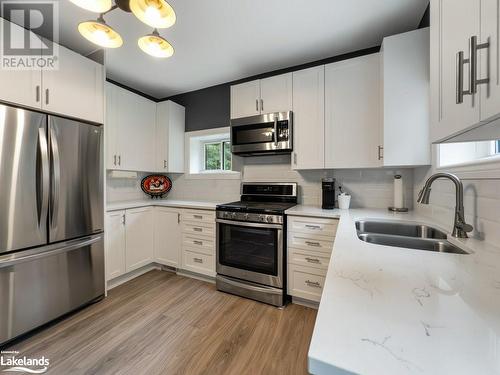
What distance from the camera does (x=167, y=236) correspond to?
278 centimetres

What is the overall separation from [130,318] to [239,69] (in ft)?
9.51

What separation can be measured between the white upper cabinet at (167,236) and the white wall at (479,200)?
8.42 feet

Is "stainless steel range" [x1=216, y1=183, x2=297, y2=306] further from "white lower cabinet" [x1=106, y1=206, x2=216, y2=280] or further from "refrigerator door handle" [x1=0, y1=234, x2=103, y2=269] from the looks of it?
"refrigerator door handle" [x1=0, y1=234, x2=103, y2=269]

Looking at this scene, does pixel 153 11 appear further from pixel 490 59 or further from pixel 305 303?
pixel 305 303

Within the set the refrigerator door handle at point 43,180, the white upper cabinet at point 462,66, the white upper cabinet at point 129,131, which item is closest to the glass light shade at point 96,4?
the refrigerator door handle at point 43,180

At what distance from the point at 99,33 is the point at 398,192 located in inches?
105

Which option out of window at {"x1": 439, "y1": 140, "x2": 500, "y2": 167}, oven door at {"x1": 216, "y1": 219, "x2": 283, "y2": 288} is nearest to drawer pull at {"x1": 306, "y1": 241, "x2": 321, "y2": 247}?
oven door at {"x1": 216, "y1": 219, "x2": 283, "y2": 288}

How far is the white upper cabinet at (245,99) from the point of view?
248 centimetres

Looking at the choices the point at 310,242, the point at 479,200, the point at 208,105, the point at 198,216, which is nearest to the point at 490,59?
the point at 479,200

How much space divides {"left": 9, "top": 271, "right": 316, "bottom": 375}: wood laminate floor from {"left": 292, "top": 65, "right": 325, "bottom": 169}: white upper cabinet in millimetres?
1497

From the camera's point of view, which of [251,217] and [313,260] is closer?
[313,260]

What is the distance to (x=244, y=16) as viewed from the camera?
176cm

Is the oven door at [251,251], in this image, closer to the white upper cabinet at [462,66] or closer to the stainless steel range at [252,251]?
the stainless steel range at [252,251]

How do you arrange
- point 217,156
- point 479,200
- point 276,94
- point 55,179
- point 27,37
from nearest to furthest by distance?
point 479,200 → point 27,37 → point 55,179 → point 276,94 → point 217,156
